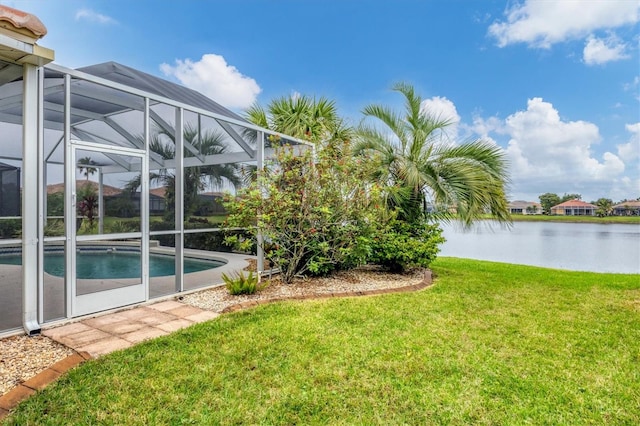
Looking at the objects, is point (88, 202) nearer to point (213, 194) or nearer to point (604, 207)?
point (213, 194)

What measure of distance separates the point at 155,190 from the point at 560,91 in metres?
16.2

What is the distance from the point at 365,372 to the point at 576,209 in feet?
111

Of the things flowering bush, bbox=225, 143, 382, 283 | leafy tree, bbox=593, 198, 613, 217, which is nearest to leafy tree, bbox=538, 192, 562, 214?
leafy tree, bbox=593, 198, 613, 217

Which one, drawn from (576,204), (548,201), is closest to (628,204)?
(576,204)

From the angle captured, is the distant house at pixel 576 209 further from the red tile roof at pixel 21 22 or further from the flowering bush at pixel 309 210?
the red tile roof at pixel 21 22

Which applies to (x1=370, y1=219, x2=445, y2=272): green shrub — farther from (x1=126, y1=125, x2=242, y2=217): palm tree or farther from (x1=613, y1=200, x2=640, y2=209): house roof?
(x1=613, y1=200, x2=640, y2=209): house roof

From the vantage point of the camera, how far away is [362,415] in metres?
2.59

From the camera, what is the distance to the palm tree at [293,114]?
1049 cm

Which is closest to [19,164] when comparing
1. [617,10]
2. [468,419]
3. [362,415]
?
[362,415]

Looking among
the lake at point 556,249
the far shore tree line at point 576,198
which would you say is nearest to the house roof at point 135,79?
the lake at point 556,249

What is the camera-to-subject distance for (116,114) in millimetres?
5168

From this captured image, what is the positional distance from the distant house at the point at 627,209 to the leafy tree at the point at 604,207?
33 centimetres

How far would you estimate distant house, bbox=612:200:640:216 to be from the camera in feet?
84.7

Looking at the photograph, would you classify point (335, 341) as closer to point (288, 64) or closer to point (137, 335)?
point (137, 335)
